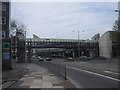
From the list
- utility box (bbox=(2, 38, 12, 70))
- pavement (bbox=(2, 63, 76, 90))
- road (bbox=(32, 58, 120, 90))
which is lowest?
pavement (bbox=(2, 63, 76, 90))

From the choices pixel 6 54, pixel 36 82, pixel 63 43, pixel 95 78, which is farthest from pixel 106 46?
pixel 36 82

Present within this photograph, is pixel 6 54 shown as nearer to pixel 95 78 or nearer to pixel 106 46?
pixel 95 78

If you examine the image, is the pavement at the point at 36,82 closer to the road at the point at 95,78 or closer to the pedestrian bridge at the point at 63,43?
the road at the point at 95,78

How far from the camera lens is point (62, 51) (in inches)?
7707

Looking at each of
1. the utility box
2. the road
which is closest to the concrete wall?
the utility box

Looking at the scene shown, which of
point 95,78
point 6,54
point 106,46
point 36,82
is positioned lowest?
point 36,82

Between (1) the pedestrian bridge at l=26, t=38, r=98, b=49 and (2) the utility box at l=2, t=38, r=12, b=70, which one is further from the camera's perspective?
(1) the pedestrian bridge at l=26, t=38, r=98, b=49

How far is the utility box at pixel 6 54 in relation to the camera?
156 ft

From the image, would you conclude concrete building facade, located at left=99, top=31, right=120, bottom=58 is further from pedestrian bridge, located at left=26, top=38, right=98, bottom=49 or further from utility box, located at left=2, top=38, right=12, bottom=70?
utility box, located at left=2, top=38, right=12, bottom=70

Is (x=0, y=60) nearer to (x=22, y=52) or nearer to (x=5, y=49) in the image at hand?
(x=5, y=49)

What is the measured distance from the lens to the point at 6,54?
4753cm

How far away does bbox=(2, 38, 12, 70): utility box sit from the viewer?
4763 centimetres

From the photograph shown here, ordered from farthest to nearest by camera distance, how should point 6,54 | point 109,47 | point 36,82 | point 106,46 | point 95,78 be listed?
point 106,46, point 109,47, point 6,54, point 95,78, point 36,82

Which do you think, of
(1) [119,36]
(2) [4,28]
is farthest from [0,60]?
(1) [119,36]
